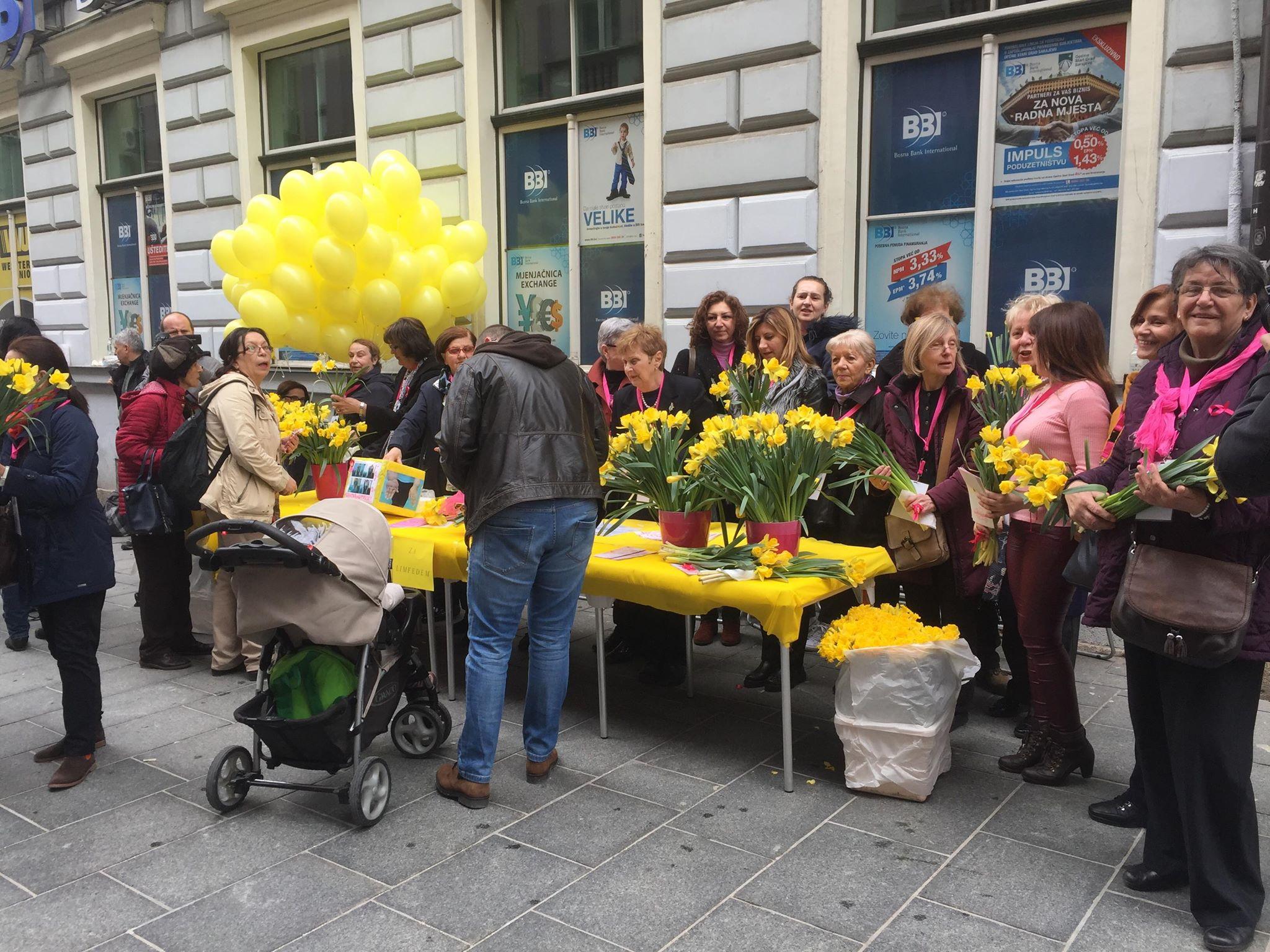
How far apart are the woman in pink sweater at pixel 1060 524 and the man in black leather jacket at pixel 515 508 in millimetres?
1469

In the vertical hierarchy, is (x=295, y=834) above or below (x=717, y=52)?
below

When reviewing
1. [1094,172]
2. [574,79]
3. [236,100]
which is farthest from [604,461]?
[236,100]

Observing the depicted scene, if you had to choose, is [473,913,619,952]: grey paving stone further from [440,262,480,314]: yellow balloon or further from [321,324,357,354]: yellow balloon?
[440,262,480,314]: yellow balloon

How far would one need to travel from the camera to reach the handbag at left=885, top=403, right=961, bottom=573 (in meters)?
4.24

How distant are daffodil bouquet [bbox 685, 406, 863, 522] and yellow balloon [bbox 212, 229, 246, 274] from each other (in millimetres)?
5077

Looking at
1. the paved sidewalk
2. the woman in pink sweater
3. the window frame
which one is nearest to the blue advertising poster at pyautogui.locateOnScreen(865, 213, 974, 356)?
the window frame

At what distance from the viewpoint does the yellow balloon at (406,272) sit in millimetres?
7457

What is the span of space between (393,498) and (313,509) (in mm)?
1533

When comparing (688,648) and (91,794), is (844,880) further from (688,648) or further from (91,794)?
(91,794)

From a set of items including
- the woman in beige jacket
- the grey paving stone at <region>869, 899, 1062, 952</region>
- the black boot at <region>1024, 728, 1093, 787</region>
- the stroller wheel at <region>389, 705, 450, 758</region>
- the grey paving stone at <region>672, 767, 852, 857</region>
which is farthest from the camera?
the woman in beige jacket

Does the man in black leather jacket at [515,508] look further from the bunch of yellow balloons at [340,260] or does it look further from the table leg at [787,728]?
the bunch of yellow balloons at [340,260]

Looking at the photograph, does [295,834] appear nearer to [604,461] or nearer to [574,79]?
[604,461]

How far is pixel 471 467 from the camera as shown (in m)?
3.65

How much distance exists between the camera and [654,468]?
13.9ft
